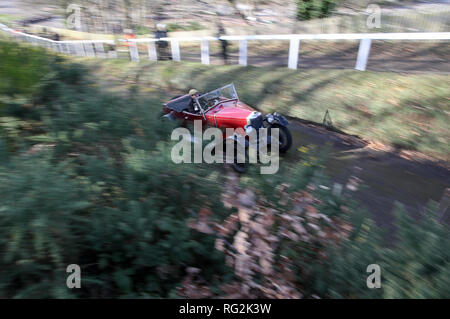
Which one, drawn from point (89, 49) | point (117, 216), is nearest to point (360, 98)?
point (117, 216)

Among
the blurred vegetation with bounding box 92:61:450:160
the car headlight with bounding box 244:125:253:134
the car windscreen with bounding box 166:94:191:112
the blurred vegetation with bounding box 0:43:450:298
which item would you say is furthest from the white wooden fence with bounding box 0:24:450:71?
the car headlight with bounding box 244:125:253:134

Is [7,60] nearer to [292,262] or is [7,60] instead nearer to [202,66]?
[292,262]

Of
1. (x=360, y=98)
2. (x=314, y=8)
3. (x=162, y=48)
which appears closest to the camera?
(x=360, y=98)

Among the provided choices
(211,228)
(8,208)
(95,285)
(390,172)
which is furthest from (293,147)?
(8,208)

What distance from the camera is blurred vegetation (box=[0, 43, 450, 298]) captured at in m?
2.37

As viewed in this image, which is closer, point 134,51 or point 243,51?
point 243,51

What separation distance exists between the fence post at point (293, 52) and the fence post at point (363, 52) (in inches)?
78.8

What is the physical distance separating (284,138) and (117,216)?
4658 mm

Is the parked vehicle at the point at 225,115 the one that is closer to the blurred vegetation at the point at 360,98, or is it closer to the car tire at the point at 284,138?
the car tire at the point at 284,138

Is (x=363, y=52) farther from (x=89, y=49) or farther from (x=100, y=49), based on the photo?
(x=89, y=49)

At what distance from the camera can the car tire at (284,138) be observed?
6.73 metres

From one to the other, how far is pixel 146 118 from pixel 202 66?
9.24 m

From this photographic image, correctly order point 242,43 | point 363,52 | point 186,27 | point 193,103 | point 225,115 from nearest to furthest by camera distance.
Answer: point 225,115
point 193,103
point 363,52
point 242,43
point 186,27

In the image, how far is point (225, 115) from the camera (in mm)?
6738
